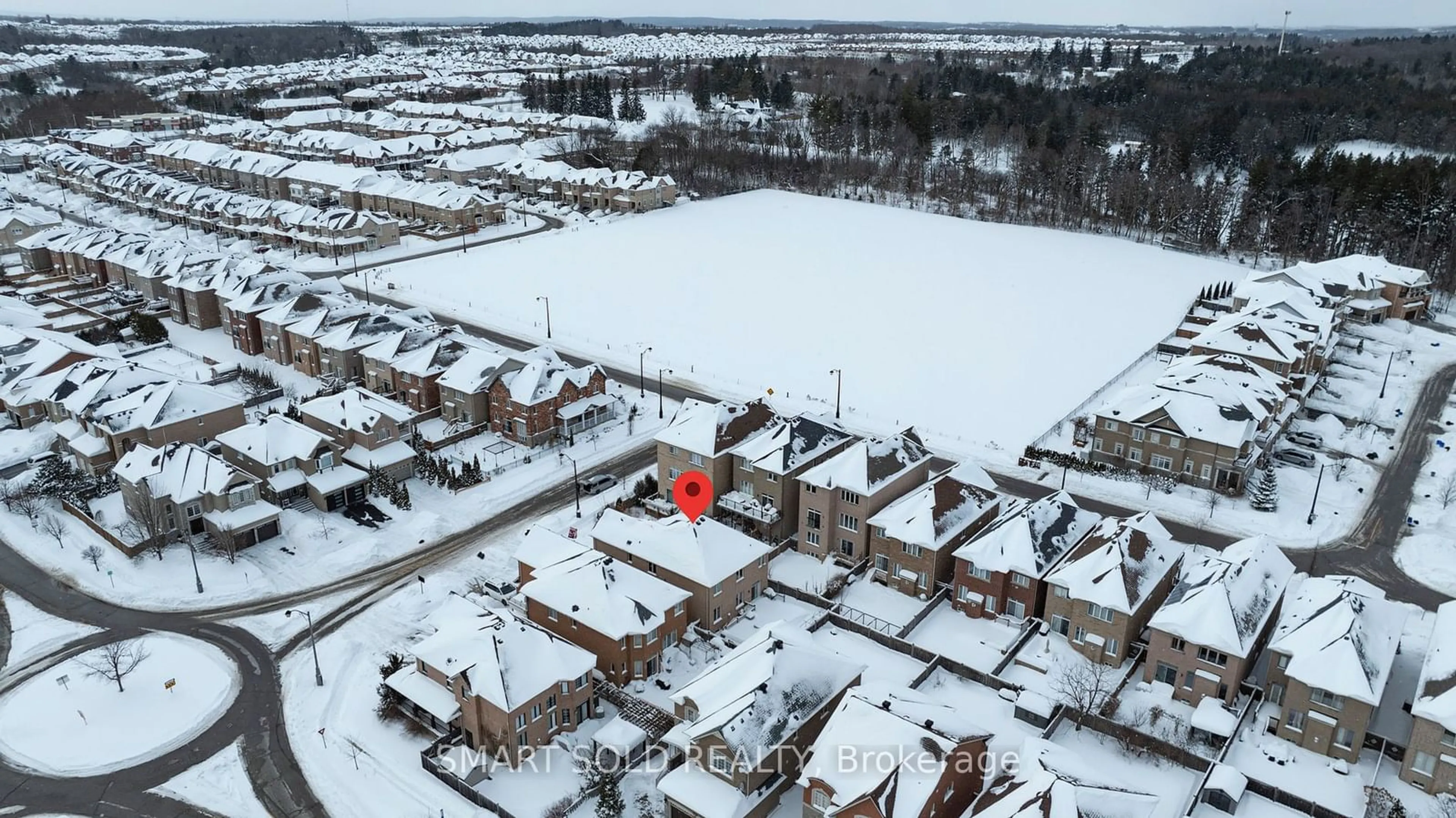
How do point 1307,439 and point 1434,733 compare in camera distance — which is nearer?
point 1434,733

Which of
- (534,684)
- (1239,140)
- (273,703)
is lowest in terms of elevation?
(273,703)

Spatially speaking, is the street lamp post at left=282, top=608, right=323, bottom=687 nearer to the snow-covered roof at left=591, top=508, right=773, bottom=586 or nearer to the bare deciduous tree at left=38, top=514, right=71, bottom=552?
the snow-covered roof at left=591, top=508, right=773, bottom=586

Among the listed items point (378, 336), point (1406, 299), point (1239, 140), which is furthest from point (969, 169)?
point (378, 336)

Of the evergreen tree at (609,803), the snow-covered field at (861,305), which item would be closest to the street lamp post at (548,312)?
the snow-covered field at (861,305)

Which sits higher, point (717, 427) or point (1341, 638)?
point (717, 427)

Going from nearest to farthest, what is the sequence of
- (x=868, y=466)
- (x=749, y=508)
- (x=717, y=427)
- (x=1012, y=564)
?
(x=1012, y=564) < (x=868, y=466) < (x=749, y=508) < (x=717, y=427)

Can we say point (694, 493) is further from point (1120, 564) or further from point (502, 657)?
point (1120, 564)

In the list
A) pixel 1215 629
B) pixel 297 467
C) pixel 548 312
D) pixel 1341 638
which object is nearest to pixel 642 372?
pixel 548 312

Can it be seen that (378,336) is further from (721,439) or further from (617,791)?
(617,791)

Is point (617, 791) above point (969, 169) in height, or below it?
below
